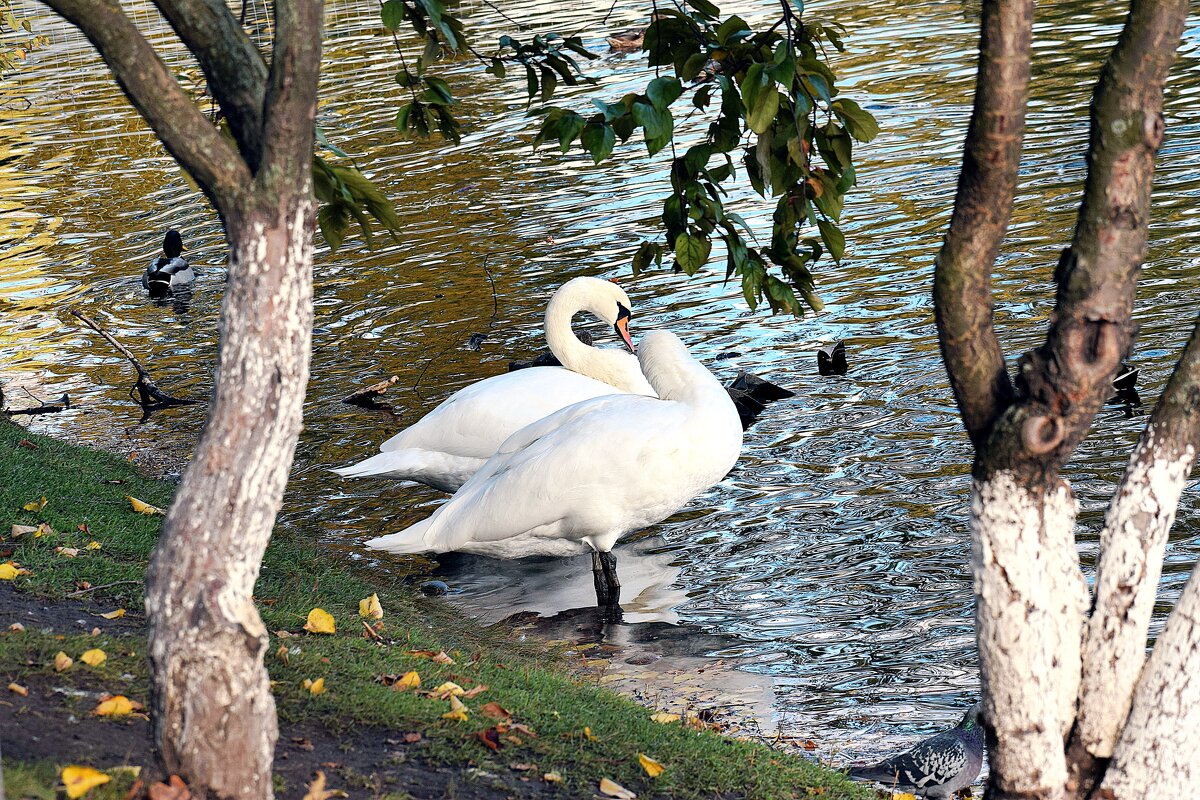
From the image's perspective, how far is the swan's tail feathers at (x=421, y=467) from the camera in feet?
27.0

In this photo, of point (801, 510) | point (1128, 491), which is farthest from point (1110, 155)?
point (801, 510)

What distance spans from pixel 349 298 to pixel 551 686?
8.91 m

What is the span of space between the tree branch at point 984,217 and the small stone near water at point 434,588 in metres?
4.38

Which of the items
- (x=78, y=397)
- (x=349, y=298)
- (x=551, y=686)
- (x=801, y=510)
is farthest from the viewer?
(x=349, y=298)

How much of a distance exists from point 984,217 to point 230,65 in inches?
77.6

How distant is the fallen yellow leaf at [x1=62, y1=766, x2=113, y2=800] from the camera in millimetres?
3225

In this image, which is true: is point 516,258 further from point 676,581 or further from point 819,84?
point 819,84

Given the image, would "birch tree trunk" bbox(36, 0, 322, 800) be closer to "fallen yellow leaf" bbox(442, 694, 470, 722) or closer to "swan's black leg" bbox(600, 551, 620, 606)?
"fallen yellow leaf" bbox(442, 694, 470, 722)

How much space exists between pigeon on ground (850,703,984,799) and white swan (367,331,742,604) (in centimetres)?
207

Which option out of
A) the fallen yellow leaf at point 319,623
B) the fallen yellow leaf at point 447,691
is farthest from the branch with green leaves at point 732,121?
the fallen yellow leaf at point 319,623

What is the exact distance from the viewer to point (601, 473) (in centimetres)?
676

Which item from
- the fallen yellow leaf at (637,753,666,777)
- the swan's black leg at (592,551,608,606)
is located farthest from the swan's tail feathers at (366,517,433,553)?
the fallen yellow leaf at (637,753,666,777)

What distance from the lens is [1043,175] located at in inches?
543

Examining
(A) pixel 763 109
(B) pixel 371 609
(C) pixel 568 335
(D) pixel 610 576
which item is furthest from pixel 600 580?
(A) pixel 763 109
